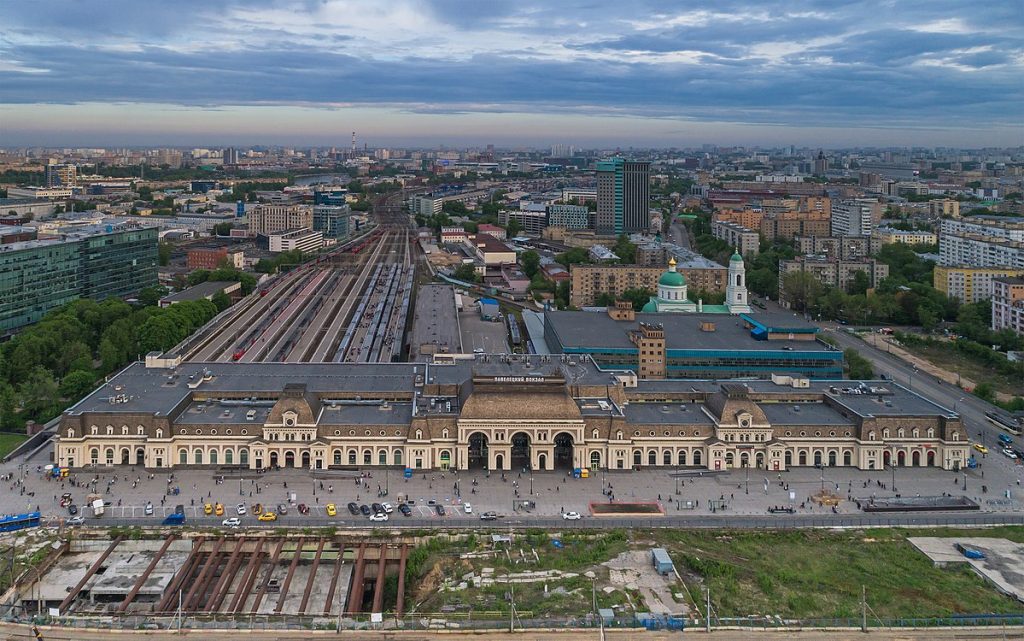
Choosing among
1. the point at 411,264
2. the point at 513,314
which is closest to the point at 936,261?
the point at 513,314

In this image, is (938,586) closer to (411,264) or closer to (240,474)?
(240,474)

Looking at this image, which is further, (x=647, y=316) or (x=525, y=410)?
(x=647, y=316)

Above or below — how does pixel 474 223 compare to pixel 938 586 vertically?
above

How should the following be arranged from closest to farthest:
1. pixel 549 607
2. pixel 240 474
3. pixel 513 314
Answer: pixel 549 607
pixel 240 474
pixel 513 314

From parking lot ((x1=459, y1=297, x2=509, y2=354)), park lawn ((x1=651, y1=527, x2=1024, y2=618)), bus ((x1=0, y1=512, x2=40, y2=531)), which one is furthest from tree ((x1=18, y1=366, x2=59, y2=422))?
park lawn ((x1=651, y1=527, x2=1024, y2=618))

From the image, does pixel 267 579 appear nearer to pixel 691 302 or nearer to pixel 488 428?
pixel 488 428

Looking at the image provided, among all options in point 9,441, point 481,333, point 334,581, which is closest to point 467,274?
point 481,333
